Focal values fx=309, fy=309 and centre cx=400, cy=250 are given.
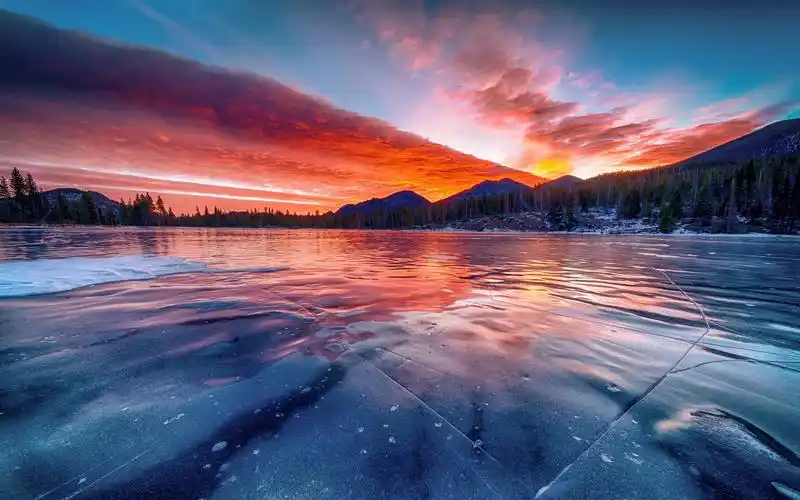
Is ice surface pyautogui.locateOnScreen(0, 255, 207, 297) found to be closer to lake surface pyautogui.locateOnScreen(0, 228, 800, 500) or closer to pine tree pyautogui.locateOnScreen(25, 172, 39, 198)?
lake surface pyautogui.locateOnScreen(0, 228, 800, 500)

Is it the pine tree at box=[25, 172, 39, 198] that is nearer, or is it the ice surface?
the ice surface

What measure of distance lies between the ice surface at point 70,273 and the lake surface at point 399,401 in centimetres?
274

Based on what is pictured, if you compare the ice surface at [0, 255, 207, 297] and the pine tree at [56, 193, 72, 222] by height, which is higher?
the pine tree at [56, 193, 72, 222]

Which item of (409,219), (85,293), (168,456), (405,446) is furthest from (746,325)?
(409,219)

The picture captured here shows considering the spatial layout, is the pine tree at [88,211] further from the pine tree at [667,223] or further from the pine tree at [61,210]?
the pine tree at [667,223]

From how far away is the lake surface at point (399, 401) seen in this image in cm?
254

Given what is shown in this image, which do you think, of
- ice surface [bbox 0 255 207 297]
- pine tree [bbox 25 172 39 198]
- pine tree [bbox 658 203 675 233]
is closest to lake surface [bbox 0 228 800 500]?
ice surface [bbox 0 255 207 297]

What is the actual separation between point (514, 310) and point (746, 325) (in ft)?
15.0

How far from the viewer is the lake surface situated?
99.8 inches

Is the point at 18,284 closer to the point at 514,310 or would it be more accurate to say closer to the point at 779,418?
the point at 514,310

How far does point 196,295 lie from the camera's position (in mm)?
9164

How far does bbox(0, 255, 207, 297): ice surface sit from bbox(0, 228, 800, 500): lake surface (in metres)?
2.74

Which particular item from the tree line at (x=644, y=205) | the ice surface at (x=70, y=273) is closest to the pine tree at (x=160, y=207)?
the tree line at (x=644, y=205)

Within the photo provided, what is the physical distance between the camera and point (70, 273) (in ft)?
39.6
